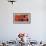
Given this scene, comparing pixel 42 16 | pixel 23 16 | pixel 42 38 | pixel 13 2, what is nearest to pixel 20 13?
pixel 23 16

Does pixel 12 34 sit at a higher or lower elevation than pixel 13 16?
lower

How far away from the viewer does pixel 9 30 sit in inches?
216

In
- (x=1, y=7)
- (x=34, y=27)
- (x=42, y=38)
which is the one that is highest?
(x=1, y=7)

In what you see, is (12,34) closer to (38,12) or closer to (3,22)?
(3,22)

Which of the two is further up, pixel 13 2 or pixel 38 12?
pixel 13 2

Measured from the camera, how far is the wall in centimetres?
544

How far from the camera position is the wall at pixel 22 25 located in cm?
544

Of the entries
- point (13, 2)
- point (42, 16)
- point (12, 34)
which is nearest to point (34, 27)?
point (42, 16)

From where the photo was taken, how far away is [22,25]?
17.9ft

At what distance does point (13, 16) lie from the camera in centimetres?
547

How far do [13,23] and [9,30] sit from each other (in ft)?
1.02

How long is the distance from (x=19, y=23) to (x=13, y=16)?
1.17 feet

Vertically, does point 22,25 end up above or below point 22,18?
below

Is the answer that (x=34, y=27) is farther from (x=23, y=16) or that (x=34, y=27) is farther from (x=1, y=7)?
(x=1, y=7)
